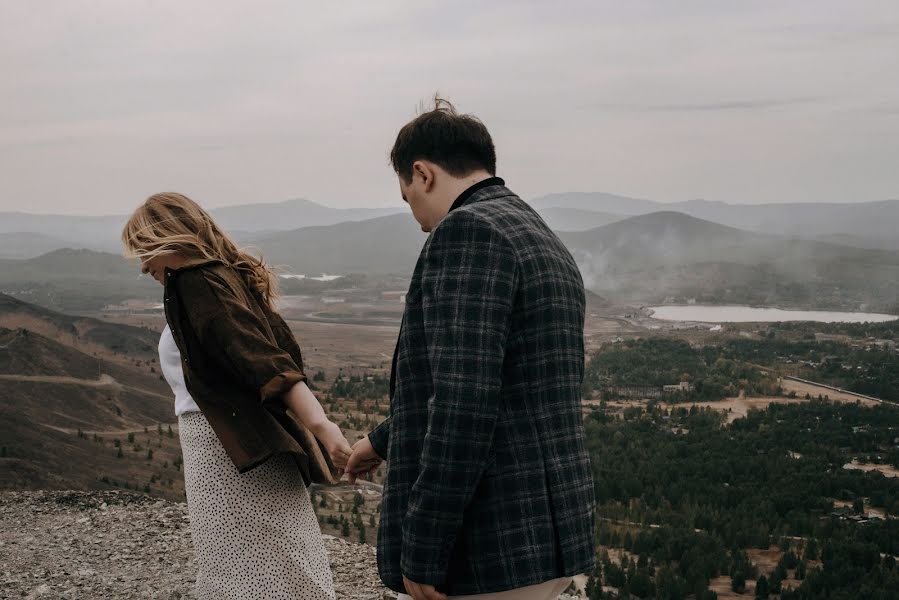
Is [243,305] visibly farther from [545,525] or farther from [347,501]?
[347,501]

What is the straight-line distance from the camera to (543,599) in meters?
2.36

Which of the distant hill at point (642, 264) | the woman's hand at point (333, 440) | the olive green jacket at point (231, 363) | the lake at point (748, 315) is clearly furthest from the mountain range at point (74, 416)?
the lake at point (748, 315)

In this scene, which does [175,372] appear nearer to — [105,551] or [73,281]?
[105,551]

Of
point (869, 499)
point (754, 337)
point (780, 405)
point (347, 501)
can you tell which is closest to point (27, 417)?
point (347, 501)

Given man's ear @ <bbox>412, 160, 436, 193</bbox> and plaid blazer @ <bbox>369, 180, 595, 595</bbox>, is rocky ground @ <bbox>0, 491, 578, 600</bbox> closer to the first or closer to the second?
plaid blazer @ <bbox>369, 180, 595, 595</bbox>

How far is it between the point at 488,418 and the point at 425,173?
2.29 ft

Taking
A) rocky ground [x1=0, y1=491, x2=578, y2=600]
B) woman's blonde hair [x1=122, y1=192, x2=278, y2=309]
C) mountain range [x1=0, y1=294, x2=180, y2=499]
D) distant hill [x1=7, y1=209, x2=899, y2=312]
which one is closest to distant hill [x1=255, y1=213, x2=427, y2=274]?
distant hill [x1=7, y1=209, x2=899, y2=312]

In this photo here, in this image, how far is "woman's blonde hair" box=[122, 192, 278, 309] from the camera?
3039 millimetres

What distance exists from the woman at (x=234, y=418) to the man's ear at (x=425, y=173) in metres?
0.82

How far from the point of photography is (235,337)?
2895 millimetres

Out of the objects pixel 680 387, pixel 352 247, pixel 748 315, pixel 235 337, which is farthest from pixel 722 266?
pixel 235 337

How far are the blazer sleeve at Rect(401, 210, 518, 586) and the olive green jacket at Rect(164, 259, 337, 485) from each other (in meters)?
0.83

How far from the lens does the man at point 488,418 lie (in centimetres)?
216

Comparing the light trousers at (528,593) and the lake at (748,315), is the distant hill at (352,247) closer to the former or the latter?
the lake at (748,315)
